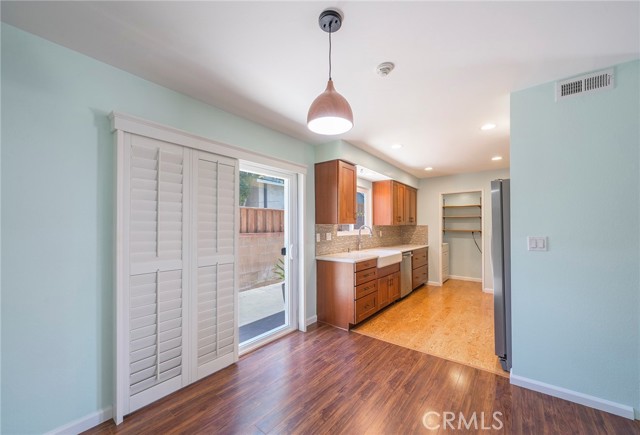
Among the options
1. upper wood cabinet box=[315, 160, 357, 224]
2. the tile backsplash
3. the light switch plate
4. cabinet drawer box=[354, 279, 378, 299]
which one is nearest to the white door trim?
upper wood cabinet box=[315, 160, 357, 224]

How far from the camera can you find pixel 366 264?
141 inches

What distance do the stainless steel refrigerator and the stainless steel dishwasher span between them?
84.0 inches

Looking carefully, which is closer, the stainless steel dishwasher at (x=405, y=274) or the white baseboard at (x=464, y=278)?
the stainless steel dishwasher at (x=405, y=274)

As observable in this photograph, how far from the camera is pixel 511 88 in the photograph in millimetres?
2191

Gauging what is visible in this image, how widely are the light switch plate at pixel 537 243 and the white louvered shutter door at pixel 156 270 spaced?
294cm

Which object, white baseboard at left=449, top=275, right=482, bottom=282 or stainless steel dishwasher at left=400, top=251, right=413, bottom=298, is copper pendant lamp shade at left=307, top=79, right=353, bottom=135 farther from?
white baseboard at left=449, top=275, right=482, bottom=282

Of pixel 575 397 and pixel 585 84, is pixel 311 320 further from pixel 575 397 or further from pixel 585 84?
pixel 585 84

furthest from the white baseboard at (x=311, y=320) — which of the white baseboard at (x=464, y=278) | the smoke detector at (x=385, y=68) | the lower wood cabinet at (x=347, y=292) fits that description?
the white baseboard at (x=464, y=278)

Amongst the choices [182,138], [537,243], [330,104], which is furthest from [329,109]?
[537,243]

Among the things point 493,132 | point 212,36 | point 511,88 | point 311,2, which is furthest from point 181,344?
point 493,132

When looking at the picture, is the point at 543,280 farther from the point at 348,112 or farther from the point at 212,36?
the point at 212,36

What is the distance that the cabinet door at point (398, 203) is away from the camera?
5188mm

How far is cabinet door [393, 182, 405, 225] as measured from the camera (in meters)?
5.19

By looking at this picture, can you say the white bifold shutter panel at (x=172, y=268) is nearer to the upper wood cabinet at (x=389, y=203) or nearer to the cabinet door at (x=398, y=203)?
the upper wood cabinet at (x=389, y=203)
